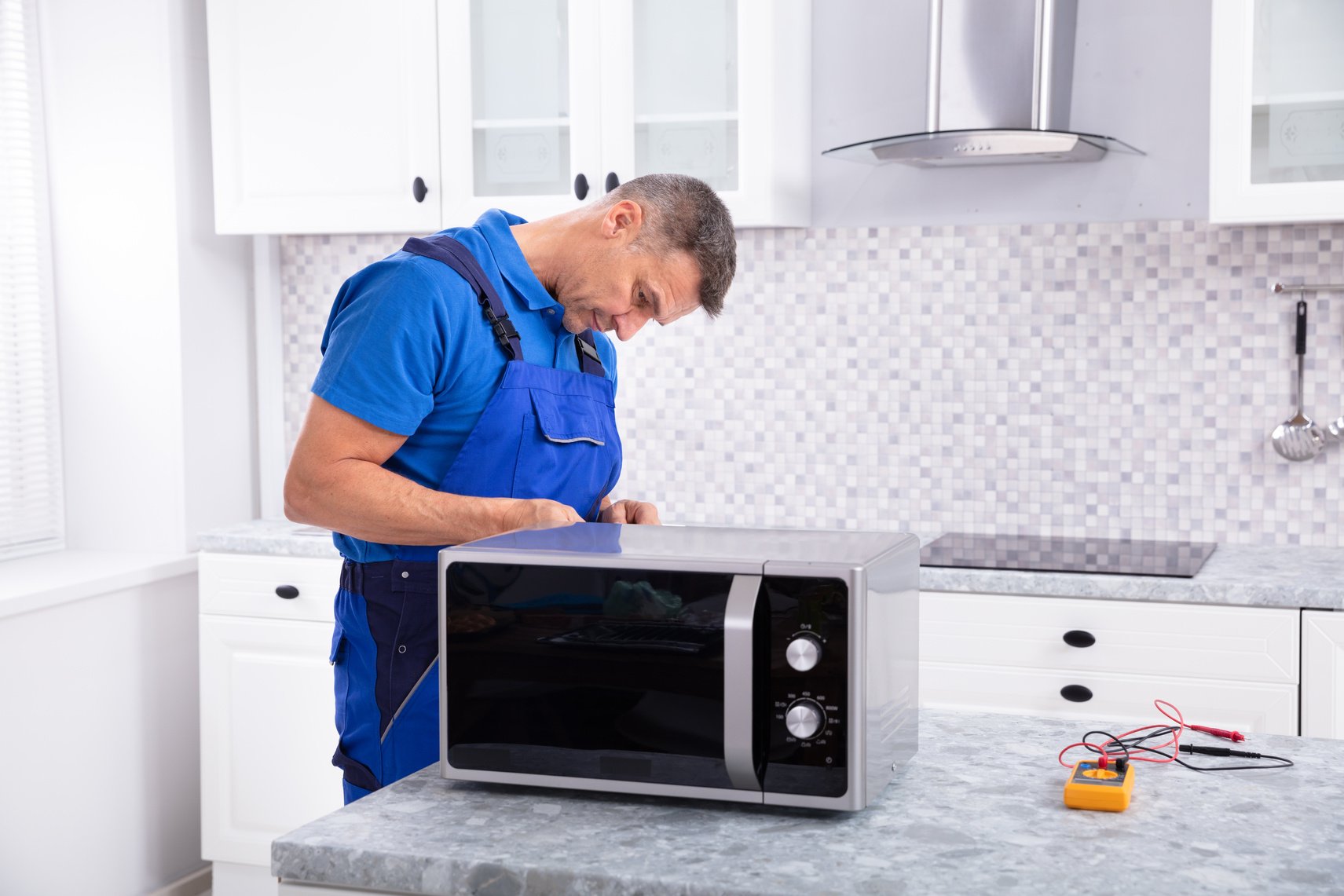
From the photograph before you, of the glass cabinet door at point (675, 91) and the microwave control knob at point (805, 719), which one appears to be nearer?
the microwave control knob at point (805, 719)

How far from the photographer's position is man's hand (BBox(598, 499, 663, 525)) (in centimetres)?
165

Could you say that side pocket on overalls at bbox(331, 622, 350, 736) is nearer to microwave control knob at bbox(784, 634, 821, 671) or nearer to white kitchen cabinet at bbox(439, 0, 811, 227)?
microwave control knob at bbox(784, 634, 821, 671)

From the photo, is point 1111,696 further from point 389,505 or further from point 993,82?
point 389,505

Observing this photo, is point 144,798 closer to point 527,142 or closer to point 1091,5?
point 527,142

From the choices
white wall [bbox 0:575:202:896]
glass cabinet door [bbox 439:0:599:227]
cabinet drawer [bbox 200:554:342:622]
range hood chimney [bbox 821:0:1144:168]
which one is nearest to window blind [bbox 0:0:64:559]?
white wall [bbox 0:575:202:896]

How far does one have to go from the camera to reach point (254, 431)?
3258mm

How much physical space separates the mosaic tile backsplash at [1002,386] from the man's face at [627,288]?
52.5 inches

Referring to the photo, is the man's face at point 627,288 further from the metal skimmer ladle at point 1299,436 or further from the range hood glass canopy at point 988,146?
the metal skimmer ladle at point 1299,436

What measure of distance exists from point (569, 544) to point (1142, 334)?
1894 millimetres

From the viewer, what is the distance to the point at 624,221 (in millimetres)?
1558

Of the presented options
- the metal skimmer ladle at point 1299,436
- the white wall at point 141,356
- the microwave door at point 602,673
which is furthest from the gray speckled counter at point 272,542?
the metal skimmer ladle at point 1299,436

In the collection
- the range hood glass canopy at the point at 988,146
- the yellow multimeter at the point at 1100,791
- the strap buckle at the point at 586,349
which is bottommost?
the yellow multimeter at the point at 1100,791

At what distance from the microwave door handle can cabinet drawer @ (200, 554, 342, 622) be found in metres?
1.80

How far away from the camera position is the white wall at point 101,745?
2.62 metres
